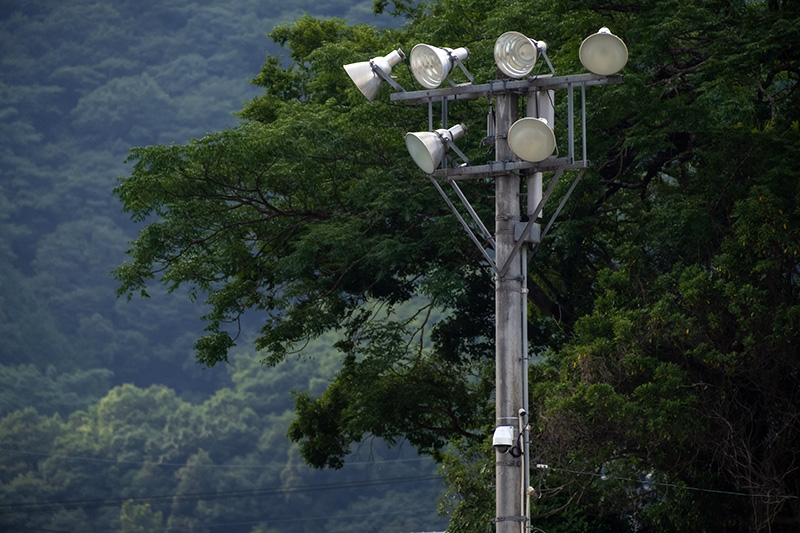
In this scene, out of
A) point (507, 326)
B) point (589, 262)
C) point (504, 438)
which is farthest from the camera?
point (589, 262)

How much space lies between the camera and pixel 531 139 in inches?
339

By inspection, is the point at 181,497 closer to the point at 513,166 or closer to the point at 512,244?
the point at 512,244

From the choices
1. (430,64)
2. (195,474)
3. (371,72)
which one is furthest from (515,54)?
(195,474)

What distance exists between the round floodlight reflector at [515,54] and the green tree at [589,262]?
5.78m

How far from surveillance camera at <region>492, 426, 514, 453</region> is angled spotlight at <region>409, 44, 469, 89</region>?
2.67 metres

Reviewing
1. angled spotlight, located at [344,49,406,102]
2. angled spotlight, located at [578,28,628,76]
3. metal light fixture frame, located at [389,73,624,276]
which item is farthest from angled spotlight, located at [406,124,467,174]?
angled spotlight, located at [578,28,628,76]

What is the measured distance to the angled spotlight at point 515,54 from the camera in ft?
29.1

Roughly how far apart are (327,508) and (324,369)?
9180mm

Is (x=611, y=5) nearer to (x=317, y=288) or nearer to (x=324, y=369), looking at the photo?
(x=317, y=288)

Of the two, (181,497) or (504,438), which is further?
(181,497)

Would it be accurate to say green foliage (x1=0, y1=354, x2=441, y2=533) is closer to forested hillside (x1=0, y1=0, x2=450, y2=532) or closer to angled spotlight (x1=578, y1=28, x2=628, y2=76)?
forested hillside (x1=0, y1=0, x2=450, y2=532)

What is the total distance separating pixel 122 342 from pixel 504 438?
8978 centimetres

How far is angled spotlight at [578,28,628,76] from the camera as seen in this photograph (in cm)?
863

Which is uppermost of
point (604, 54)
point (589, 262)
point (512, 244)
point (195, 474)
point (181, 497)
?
point (195, 474)
